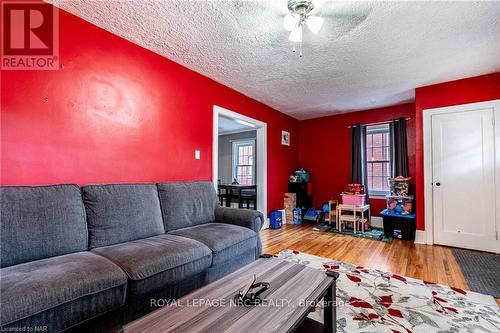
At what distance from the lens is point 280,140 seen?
502 centimetres

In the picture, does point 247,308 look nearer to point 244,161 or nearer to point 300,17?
point 300,17

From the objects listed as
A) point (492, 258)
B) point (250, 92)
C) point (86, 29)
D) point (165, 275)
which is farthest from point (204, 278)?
point (492, 258)

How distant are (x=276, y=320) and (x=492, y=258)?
349 cm

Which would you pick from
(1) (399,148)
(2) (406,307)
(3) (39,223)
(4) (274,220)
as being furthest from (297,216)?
(3) (39,223)

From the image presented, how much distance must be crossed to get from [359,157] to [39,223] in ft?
16.3

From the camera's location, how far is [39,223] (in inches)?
60.9

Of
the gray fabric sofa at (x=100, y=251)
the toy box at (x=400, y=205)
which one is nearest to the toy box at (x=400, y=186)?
the toy box at (x=400, y=205)

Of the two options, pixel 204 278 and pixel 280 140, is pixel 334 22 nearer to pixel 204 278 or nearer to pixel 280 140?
pixel 204 278

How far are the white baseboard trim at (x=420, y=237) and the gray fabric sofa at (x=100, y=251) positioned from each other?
272cm

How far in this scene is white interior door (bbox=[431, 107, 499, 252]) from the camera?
308 cm

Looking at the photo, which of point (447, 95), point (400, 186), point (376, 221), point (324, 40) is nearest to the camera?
point (324, 40)

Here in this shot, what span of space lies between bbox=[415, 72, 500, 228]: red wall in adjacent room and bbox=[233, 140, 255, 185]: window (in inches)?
170

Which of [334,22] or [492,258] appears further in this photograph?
[492,258]

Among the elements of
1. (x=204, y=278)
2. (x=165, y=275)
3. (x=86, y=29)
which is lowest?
(x=204, y=278)
